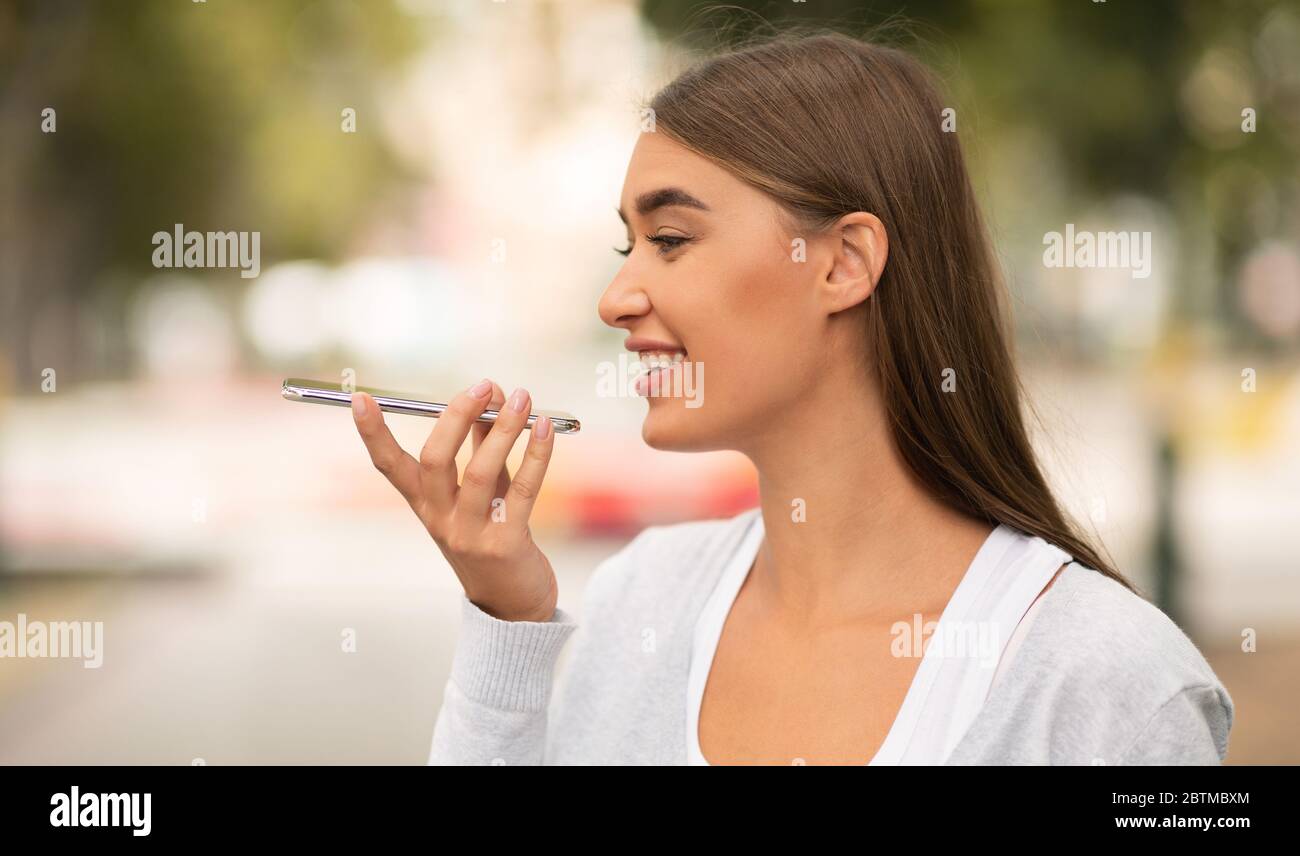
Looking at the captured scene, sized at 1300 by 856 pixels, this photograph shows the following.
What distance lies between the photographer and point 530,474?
6.69 feet

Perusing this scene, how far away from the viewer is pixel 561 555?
10.2 meters

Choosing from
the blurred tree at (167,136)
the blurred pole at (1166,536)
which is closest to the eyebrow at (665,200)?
the blurred pole at (1166,536)

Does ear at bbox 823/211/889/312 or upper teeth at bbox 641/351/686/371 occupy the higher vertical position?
ear at bbox 823/211/889/312

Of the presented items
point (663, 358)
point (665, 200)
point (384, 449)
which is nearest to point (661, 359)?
point (663, 358)

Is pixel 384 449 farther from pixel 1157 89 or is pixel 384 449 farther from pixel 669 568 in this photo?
pixel 1157 89

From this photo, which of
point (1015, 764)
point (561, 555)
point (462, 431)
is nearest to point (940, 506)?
point (1015, 764)

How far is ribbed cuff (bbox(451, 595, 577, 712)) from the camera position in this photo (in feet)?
6.93

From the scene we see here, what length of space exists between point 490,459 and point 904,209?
2.83 ft

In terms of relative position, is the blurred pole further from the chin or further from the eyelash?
the eyelash

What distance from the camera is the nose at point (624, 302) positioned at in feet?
7.00

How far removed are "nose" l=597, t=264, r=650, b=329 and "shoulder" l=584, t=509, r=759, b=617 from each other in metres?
0.59

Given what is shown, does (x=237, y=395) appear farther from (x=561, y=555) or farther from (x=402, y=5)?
(x=561, y=555)

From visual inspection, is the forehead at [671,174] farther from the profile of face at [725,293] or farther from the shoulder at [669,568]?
the shoulder at [669,568]

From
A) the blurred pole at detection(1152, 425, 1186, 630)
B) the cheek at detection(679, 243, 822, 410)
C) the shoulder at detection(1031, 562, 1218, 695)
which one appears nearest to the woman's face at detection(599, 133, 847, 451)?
the cheek at detection(679, 243, 822, 410)
